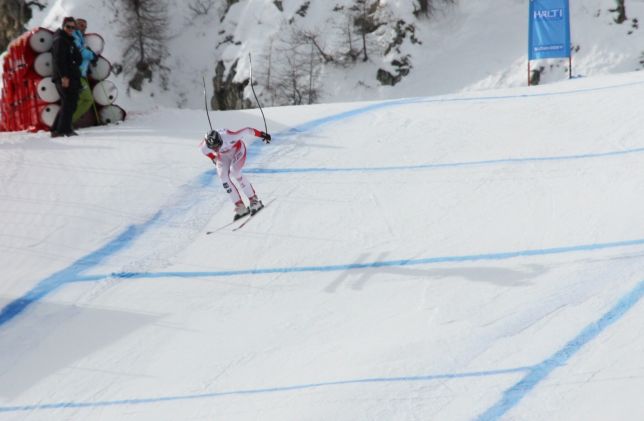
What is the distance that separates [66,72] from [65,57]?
194 millimetres

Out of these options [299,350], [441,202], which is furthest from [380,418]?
[441,202]

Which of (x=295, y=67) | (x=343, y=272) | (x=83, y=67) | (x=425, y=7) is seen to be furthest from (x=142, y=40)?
(x=343, y=272)

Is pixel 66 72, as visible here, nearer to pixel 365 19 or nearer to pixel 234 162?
pixel 234 162

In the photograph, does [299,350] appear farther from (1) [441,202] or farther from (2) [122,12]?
(2) [122,12]

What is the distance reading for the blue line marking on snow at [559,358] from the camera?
410 centimetres

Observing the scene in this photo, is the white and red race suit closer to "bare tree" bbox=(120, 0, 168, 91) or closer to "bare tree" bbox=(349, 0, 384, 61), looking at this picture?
"bare tree" bbox=(349, 0, 384, 61)

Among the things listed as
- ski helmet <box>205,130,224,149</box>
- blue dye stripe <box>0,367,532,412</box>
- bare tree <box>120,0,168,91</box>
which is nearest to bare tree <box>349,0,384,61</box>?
bare tree <box>120,0,168,91</box>

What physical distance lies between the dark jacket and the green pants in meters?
0.77

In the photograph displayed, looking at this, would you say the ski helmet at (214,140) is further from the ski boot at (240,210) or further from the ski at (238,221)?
the ski at (238,221)

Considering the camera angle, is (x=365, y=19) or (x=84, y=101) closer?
(x=84, y=101)

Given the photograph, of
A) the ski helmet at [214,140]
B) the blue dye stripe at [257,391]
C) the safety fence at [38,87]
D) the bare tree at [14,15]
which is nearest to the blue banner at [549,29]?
the safety fence at [38,87]

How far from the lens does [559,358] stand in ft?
14.5

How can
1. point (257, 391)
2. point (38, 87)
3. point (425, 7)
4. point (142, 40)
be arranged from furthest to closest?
point (142, 40), point (425, 7), point (38, 87), point (257, 391)

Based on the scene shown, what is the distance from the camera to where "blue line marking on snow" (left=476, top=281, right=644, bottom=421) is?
13.4ft
